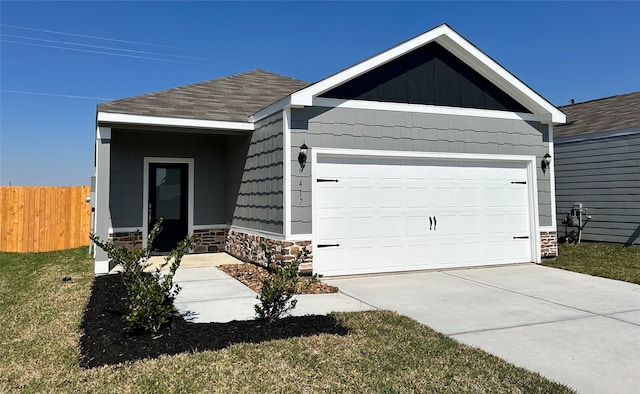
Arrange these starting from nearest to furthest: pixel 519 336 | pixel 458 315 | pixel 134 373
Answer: pixel 134 373 → pixel 519 336 → pixel 458 315

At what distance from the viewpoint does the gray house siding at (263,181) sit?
7.46 m

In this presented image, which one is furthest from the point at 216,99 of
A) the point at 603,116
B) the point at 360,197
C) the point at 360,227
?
the point at 603,116

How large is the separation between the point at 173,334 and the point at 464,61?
7.57 metres

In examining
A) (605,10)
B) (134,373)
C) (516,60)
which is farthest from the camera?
(516,60)

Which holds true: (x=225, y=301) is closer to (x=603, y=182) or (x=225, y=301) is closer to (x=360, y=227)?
(x=360, y=227)

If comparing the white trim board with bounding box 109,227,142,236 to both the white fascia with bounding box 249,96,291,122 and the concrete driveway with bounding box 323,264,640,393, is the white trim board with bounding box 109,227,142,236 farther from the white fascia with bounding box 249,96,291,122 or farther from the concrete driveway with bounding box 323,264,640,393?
the concrete driveway with bounding box 323,264,640,393

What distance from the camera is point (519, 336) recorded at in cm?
418

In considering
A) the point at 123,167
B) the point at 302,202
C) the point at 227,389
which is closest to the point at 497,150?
the point at 302,202

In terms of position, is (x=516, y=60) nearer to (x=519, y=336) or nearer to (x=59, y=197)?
(x=519, y=336)

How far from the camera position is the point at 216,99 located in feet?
33.8

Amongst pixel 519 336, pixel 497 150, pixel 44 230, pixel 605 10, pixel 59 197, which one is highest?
pixel 605 10

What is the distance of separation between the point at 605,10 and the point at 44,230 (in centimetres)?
1684

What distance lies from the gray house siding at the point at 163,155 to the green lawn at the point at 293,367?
5213mm

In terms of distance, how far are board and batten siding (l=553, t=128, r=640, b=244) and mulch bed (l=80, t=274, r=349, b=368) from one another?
32.2ft
